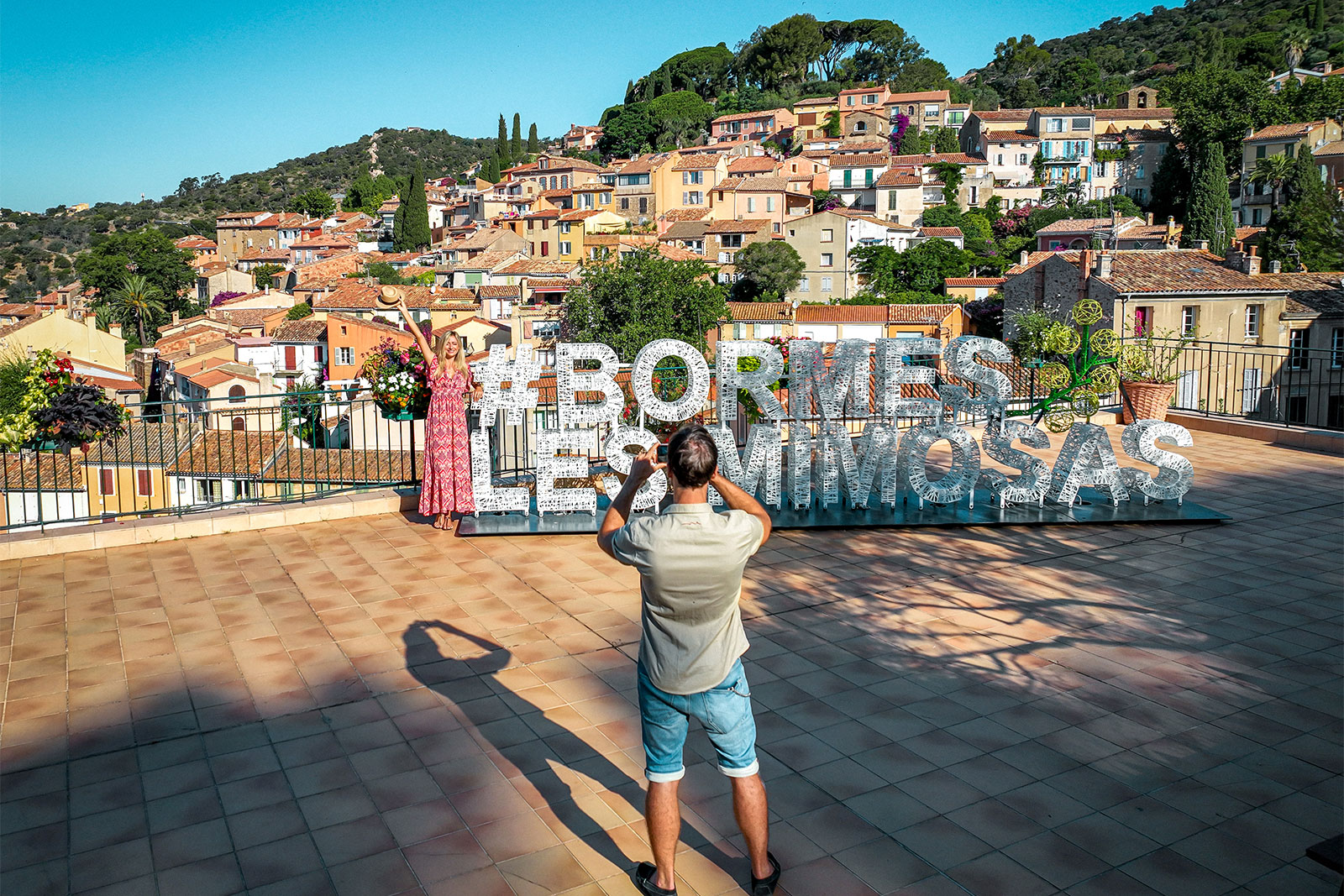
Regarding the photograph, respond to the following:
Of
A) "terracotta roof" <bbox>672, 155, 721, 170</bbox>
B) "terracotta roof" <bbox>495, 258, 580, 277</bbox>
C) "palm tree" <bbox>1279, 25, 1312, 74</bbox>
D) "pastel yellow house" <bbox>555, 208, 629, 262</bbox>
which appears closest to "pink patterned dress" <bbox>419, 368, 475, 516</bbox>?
"terracotta roof" <bbox>495, 258, 580, 277</bbox>

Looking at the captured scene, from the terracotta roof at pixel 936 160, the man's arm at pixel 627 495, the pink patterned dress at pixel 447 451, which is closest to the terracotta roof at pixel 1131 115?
the terracotta roof at pixel 936 160

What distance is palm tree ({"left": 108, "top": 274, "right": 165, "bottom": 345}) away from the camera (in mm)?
85062

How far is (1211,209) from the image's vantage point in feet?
204

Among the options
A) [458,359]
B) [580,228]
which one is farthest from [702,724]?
[580,228]

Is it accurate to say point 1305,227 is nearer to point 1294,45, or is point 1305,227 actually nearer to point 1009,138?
point 1009,138

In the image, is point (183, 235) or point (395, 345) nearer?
point (395, 345)

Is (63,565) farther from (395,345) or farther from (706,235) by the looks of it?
(706,235)

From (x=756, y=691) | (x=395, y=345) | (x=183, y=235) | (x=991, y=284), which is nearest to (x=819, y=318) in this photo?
(x=991, y=284)

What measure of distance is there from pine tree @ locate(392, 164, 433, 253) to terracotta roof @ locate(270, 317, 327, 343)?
122ft

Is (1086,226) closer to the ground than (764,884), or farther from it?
farther from it

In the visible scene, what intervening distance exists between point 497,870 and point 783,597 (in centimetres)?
372

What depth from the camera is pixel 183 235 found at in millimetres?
130375

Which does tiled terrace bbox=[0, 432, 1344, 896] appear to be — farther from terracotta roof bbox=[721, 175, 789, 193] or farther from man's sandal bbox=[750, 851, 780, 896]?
terracotta roof bbox=[721, 175, 789, 193]

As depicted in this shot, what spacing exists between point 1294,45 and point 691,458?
123 meters
